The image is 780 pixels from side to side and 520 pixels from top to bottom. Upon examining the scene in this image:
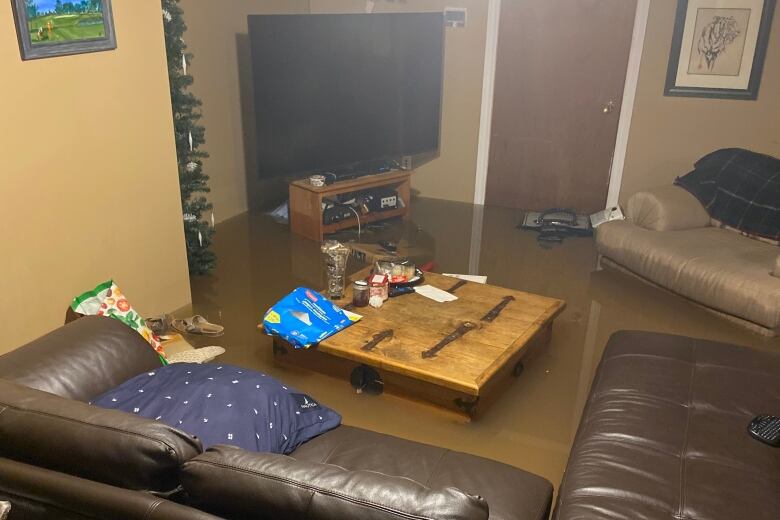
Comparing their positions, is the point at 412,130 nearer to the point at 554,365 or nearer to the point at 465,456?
the point at 554,365

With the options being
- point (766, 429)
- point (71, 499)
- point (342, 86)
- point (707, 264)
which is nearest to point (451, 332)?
point (766, 429)

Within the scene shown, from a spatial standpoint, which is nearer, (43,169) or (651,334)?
(651,334)

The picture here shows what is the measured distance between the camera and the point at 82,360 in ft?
6.78

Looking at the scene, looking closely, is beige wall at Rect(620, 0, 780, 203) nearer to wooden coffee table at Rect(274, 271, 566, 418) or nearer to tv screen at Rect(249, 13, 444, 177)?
tv screen at Rect(249, 13, 444, 177)

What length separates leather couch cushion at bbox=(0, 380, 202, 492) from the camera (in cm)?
141

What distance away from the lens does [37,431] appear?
1471mm

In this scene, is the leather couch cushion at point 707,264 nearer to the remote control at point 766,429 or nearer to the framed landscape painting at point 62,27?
the remote control at point 766,429

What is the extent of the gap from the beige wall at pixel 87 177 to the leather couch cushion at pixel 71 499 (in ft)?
5.25

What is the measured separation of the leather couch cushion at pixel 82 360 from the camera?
1965mm

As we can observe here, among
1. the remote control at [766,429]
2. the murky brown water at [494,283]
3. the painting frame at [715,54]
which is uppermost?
the painting frame at [715,54]

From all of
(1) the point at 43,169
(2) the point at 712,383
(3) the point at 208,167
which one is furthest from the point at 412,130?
(2) the point at 712,383

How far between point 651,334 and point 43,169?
Answer: 257 cm

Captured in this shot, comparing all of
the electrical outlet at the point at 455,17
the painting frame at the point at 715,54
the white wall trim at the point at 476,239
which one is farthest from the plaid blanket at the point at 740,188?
the electrical outlet at the point at 455,17

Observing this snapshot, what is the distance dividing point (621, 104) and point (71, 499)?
15.6 ft
